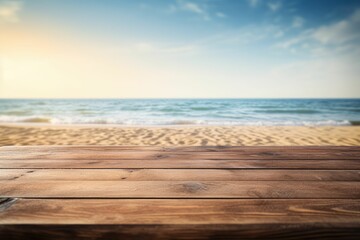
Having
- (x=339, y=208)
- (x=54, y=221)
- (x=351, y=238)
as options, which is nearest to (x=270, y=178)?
(x=339, y=208)

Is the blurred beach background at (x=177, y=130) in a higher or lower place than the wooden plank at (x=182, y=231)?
lower

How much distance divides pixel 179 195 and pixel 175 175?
220 mm

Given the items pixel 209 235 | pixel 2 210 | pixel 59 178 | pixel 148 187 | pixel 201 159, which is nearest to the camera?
pixel 209 235

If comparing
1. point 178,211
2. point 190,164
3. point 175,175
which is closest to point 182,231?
point 178,211

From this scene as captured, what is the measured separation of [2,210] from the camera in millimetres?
706

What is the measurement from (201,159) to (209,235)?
28.9 inches

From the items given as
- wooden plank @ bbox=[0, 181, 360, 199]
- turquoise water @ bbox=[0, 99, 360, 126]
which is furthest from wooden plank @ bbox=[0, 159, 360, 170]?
turquoise water @ bbox=[0, 99, 360, 126]

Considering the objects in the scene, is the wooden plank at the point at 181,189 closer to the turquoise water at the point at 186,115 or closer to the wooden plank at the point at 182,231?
the wooden plank at the point at 182,231

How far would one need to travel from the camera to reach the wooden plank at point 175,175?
100 centimetres

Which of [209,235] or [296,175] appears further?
[296,175]

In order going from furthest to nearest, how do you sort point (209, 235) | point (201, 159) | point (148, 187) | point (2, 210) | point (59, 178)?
point (201, 159), point (59, 178), point (148, 187), point (2, 210), point (209, 235)

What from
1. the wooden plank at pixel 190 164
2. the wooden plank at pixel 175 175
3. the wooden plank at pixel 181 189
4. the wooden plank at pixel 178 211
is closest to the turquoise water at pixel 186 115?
the wooden plank at pixel 190 164

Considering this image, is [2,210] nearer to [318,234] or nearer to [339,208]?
[318,234]

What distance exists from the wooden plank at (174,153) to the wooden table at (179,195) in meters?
0.01
